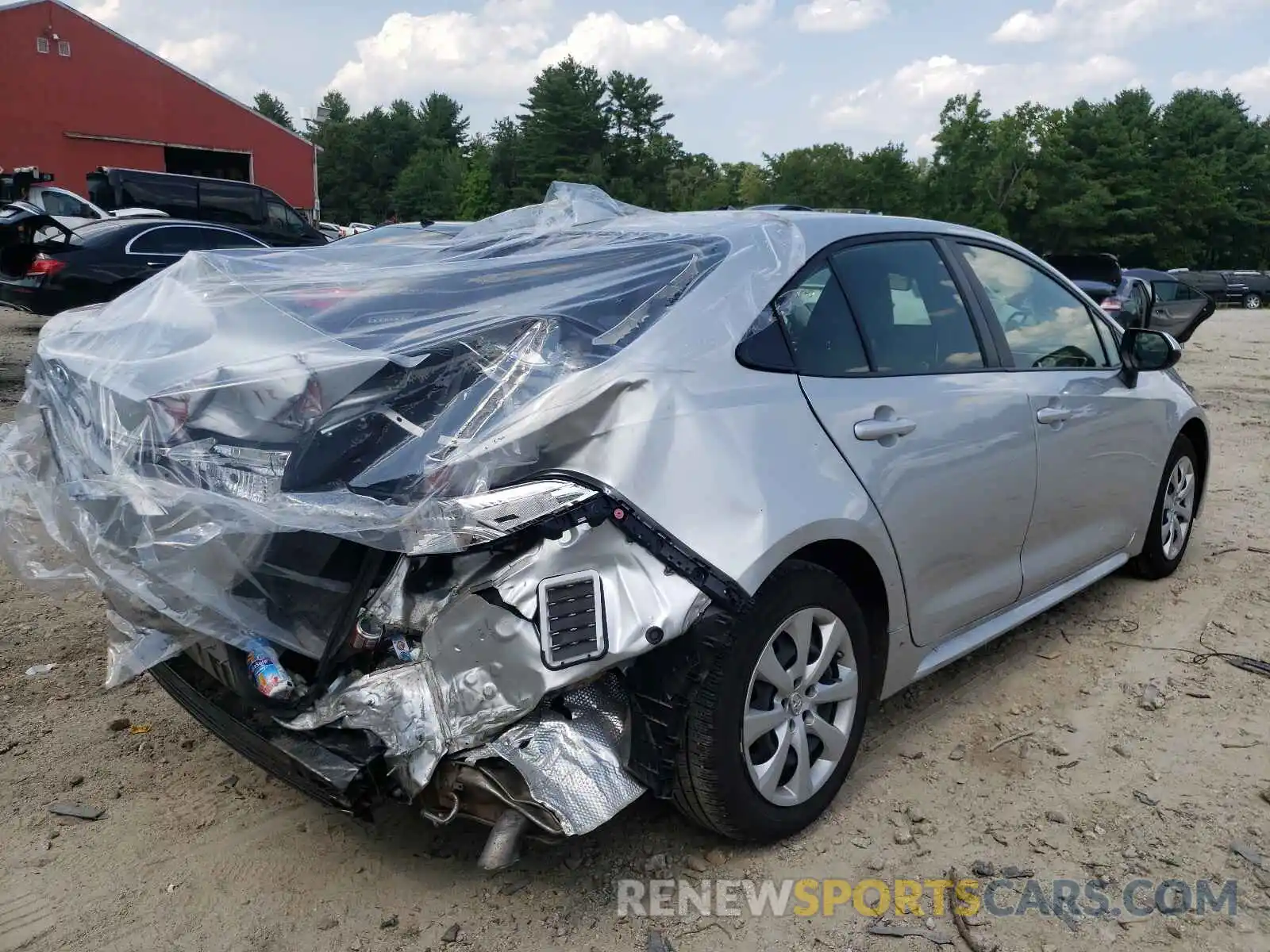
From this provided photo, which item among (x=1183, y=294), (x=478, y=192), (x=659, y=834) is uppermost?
(x=478, y=192)

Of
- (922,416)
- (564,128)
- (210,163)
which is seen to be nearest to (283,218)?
(922,416)

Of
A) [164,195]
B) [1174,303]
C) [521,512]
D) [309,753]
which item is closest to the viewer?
[521,512]

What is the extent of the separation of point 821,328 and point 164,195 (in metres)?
18.7

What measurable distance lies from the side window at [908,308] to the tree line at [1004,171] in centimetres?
4297

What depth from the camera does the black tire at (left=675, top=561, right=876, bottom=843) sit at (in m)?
2.38

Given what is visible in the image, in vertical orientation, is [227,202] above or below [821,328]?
above

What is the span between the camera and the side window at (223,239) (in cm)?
1251

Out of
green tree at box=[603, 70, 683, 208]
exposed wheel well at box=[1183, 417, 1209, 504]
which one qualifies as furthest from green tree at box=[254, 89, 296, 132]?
exposed wheel well at box=[1183, 417, 1209, 504]

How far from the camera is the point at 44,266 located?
1078 cm

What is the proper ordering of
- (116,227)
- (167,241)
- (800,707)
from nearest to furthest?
(800,707)
(116,227)
(167,241)

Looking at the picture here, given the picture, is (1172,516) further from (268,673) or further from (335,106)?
(335,106)

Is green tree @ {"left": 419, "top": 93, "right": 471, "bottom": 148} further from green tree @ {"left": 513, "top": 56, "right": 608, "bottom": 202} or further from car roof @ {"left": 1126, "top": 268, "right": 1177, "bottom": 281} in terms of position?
car roof @ {"left": 1126, "top": 268, "right": 1177, "bottom": 281}

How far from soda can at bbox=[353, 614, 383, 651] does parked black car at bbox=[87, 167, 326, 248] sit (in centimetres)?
1673

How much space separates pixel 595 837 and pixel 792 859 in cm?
54
